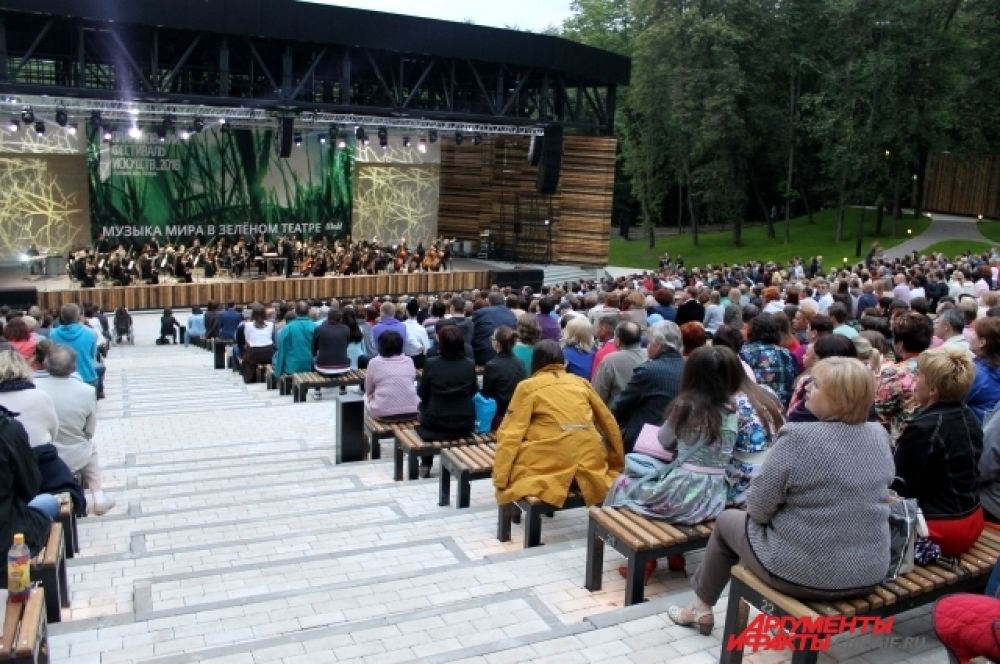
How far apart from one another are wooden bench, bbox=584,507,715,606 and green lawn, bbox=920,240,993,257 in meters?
27.7

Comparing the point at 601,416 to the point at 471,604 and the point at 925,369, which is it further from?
the point at 925,369

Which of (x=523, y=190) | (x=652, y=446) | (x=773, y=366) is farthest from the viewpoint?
(x=523, y=190)

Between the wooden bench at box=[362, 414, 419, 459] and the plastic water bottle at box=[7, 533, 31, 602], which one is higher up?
the plastic water bottle at box=[7, 533, 31, 602]

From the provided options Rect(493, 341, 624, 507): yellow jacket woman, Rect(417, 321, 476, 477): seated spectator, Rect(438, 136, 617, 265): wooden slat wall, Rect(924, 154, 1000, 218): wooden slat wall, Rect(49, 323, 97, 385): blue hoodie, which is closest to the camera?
Rect(493, 341, 624, 507): yellow jacket woman

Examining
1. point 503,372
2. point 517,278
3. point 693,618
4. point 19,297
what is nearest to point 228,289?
point 19,297

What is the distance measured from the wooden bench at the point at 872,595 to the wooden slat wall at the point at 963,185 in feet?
110

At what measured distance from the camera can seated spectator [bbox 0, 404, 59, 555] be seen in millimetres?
3203

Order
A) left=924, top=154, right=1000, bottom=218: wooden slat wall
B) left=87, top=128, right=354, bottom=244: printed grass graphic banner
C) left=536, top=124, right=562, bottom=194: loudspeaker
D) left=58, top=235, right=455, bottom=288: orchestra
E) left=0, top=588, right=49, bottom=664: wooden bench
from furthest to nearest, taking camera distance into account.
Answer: left=924, top=154, right=1000, bottom=218: wooden slat wall, left=536, top=124, right=562, bottom=194: loudspeaker, left=87, top=128, right=354, bottom=244: printed grass graphic banner, left=58, top=235, right=455, bottom=288: orchestra, left=0, top=588, right=49, bottom=664: wooden bench

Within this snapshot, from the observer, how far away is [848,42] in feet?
96.0

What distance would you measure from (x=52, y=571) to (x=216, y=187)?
2090 cm

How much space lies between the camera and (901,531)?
2.97m

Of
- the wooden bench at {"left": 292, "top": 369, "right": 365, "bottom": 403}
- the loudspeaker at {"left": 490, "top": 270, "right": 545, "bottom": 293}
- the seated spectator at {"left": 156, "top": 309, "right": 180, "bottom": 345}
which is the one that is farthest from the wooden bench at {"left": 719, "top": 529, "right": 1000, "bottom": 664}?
the loudspeaker at {"left": 490, "top": 270, "right": 545, "bottom": 293}

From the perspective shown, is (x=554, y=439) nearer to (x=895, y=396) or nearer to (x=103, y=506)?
(x=895, y=396)

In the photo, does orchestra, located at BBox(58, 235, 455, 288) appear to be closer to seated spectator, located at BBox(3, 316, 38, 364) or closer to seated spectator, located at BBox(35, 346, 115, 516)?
seated spectator, located at BBox(3, 316, 38, 364)
